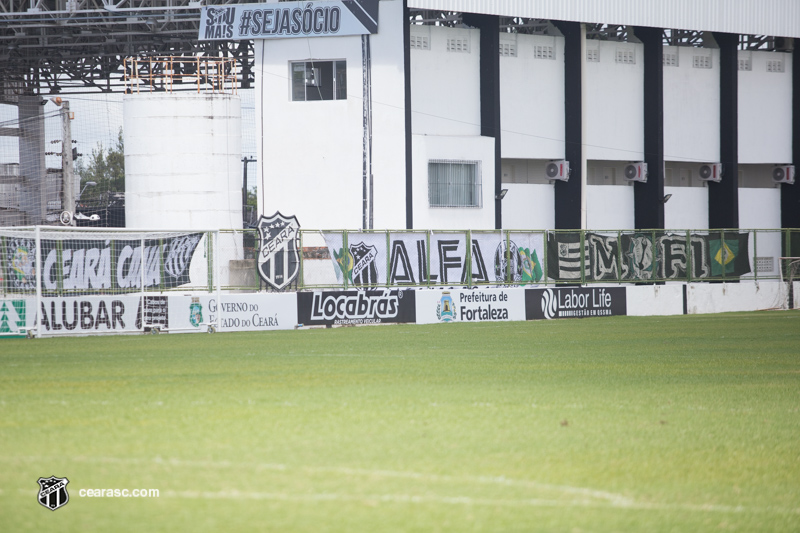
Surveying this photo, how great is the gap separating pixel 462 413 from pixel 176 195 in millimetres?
A: 30384

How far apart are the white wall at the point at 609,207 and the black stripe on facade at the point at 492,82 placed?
20.4 ft

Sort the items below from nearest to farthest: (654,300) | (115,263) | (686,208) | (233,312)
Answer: (115,263) < (233,312) < (654,300) < (686,208)

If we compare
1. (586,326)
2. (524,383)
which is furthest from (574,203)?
(524,383)

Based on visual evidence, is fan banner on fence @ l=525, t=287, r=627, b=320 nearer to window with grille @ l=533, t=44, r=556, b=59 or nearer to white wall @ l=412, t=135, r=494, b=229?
white wall @ l=412, t=135, r=494, b=229

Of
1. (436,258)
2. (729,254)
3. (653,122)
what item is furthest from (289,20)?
(729,254)

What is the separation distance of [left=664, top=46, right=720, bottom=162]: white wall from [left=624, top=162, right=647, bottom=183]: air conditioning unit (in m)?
2.22

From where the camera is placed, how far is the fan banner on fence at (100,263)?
72.5ft

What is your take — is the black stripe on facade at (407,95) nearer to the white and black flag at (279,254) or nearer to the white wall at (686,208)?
the white and black flag at (279,254)

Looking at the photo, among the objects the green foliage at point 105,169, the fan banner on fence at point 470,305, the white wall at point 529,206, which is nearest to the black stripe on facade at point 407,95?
the white wall at point 529,206

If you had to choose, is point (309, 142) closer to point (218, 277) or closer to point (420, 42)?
point (420, 42)

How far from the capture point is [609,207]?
4525 cm

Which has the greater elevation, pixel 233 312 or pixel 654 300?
pixel 233 312

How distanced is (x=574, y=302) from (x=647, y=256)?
5.38 m

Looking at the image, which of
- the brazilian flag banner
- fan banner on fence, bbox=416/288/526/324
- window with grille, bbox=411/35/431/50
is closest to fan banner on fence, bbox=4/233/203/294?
fan banner on fence, bbox=416/288/526/324
